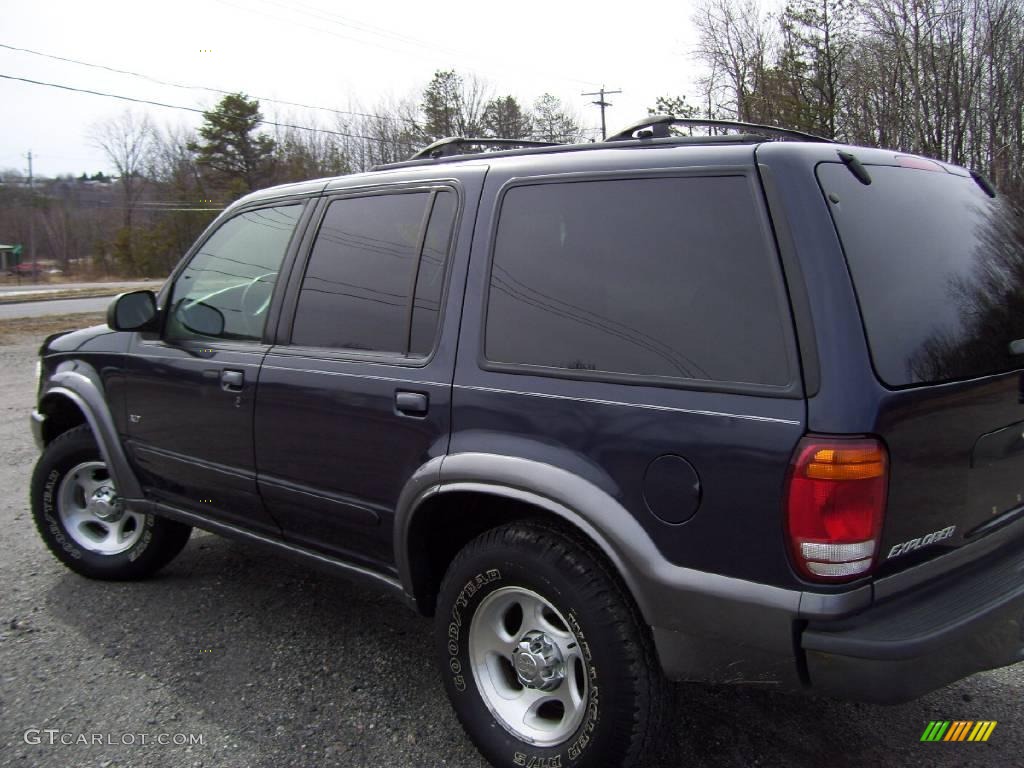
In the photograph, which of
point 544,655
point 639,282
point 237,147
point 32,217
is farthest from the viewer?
point 32,217

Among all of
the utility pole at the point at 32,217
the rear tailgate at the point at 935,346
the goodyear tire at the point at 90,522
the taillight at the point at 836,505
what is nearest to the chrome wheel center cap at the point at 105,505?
the goodyear tire at the point at 90,522

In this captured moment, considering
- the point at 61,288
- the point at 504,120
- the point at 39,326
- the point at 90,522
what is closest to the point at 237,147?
the point at 61,288

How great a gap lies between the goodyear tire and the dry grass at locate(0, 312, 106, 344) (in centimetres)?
1324

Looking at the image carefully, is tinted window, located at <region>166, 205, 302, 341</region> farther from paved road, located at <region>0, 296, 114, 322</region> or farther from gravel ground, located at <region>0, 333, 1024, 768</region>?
paved road, located at <region>0, 296, 114, 322</region>

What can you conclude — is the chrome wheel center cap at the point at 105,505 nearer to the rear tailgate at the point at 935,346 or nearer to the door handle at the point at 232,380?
the door handle at the point at 232,380

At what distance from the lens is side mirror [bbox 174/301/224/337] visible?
11.4 ft

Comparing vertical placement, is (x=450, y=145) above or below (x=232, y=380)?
above

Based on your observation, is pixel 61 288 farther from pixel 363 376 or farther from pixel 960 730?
pixel 960 730

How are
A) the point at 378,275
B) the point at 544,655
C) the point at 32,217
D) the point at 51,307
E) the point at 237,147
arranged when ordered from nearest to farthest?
1. the point at 544,655
2. the point at 378,275
3. the point at 51,307
4. the point at 237,147
5. the point at 32,217

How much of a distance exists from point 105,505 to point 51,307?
26.4 metres

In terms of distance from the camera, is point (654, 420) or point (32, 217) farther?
point (32, 217)

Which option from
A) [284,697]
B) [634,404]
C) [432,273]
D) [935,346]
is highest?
[432,273]

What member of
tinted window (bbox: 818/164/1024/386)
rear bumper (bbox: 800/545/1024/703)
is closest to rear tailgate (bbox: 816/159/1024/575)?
tinted window (bbox: 818/164/1024/386)

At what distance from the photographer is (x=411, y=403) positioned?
8.50 feet
